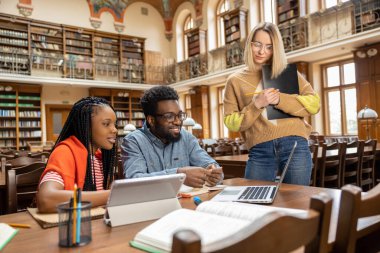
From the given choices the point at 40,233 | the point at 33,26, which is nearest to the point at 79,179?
the point at 40,233

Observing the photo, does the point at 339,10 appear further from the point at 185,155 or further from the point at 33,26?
the point at 33,26

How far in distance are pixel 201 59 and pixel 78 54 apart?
4.57m

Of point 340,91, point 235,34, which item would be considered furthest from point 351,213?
point 235,34

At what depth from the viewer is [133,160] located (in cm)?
176

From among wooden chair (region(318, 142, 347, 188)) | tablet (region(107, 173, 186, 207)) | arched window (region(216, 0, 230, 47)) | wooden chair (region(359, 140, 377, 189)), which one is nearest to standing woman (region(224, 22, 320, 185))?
tablet (region(107, 173, 186, 207))

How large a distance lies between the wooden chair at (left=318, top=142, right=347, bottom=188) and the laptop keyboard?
2127mm

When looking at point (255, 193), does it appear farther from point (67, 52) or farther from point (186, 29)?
point (186, 29)

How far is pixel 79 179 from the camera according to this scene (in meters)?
1.46

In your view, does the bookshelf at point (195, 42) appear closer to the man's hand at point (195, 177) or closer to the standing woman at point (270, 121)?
the standing woman at point (270, 121)

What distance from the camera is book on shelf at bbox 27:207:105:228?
111 cm

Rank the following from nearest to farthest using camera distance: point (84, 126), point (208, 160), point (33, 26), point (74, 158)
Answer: point (74, 158) < point (84, 126) < point (208, 160) < point (33, 26)

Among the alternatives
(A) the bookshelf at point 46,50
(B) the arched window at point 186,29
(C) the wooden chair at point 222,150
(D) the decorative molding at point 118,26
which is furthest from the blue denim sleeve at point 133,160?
(B) the arched window at point 186,29

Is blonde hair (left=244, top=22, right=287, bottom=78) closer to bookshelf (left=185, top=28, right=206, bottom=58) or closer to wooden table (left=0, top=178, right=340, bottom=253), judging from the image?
wooden table (left=0, top=178, right=340, bottom=253)

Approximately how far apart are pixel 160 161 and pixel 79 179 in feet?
1.67
